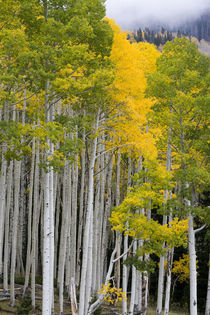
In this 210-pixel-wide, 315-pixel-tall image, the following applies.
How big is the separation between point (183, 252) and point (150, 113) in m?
12.4

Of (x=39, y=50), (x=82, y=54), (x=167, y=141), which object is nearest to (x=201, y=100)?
(x=167, y=141)

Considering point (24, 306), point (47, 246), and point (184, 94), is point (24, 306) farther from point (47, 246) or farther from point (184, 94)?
point (184, 94)

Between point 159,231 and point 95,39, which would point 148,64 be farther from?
point 159,231

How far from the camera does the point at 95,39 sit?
9242mm

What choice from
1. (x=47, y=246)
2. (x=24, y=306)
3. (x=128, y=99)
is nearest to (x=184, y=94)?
(x=128, y=99)

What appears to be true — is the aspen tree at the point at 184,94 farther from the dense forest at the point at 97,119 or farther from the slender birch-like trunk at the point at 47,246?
the slender birch-like trunk at the point at 47,246

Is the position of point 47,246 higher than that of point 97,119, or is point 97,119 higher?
point 97,119

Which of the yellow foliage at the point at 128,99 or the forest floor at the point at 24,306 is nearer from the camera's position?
the yellow foliage at the point at 128,99

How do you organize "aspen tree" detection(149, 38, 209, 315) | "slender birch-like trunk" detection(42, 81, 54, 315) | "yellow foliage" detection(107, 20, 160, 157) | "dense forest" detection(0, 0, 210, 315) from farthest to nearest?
"aspen tree" detection(149, 38, 209, 315), "yellow foliage" detection(107, 20, 160, 157), "dense forest" detection(0, 0, 210, 315), "slender birch-like trunk" detection(42, 81, 54, 315)

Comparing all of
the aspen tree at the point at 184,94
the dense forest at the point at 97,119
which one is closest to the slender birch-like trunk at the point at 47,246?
the dense forest at the point at 97,119

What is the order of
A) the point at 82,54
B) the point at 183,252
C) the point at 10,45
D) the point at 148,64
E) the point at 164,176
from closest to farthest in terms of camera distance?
the point at 10,45 < the point at 82,54 < the point at 164,176 < the point at 148,64 < the point at 183,252

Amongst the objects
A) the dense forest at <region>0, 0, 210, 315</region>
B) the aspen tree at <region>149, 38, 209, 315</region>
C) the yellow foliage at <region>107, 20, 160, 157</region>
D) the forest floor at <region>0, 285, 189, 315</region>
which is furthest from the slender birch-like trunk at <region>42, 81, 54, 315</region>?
the aspen tree at <region>149, 38, 209, 315</region>

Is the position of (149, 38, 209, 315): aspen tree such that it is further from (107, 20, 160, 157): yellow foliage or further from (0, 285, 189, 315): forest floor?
(0, 285, 189, 315): forest floor

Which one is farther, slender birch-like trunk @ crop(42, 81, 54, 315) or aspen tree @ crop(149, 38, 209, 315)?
aspen tree @ crop(149, 38, 209, 315)
